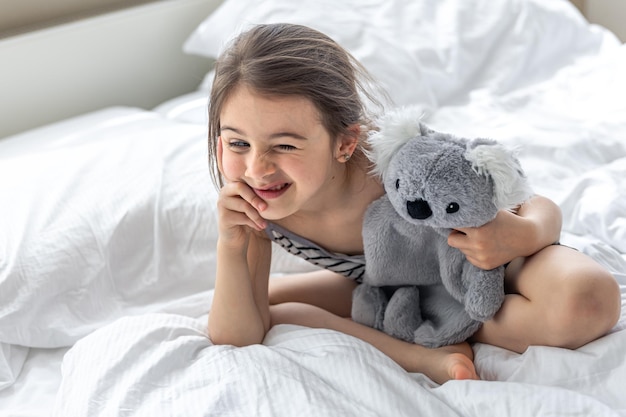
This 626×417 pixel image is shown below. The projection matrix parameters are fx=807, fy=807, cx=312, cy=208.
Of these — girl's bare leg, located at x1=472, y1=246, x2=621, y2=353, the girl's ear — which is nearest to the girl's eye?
the girl's ear

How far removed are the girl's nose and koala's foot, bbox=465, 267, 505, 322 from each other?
0.31 m

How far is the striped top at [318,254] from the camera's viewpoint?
125 centimetres

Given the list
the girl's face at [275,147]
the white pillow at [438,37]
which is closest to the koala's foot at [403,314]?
the girl's face at [275,147]

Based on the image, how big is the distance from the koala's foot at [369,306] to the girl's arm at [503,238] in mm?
193

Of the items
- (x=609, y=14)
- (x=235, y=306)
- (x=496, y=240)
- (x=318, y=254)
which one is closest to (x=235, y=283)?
(x=235, y=306)

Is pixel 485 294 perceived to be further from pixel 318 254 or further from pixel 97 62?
pixel 97 62

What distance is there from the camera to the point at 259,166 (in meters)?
1.04

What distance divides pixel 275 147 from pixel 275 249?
0.37 m

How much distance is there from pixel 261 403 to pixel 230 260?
275 mm

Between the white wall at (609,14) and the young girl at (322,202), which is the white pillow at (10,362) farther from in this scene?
the white wall at (609,14)

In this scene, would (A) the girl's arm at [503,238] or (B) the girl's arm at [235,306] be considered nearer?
(A) the girl's arm at [503,238]

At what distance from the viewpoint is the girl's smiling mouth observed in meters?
1.08

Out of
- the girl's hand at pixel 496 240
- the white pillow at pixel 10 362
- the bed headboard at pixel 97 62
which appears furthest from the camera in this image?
the bed headboard at pixel 97 62

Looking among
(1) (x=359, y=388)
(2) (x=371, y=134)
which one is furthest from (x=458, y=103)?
(1) (x=359, y=388)
